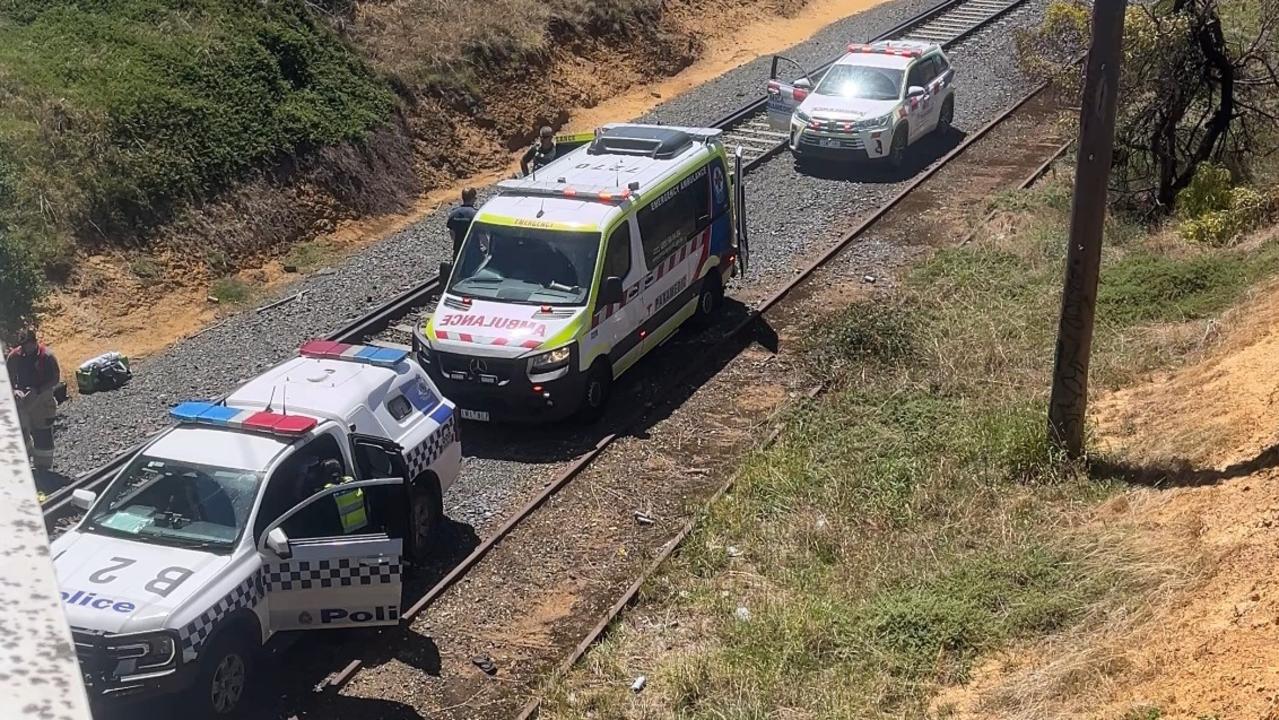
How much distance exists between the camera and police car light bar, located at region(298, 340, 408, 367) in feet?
37.1

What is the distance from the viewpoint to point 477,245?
14.1 metres

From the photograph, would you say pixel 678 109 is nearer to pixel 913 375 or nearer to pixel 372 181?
pixel 372 181

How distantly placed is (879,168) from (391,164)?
8.20 meters

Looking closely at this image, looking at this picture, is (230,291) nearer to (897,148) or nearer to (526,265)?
(526,265)

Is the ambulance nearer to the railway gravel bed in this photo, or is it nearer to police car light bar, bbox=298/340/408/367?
the railway gravel bed

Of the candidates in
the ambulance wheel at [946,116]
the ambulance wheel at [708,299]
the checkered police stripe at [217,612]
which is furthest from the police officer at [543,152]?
the checkered police stripe at [217,612]

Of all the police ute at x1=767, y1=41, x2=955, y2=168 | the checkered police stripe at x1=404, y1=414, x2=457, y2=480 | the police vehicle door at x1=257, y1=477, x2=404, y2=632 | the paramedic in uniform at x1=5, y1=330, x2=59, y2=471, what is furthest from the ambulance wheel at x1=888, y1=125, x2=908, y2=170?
the police vehicle door at x1=257, y1=477, x2=404, y2=632

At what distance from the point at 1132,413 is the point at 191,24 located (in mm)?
16724

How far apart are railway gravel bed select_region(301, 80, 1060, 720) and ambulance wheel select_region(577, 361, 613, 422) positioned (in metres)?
0.57

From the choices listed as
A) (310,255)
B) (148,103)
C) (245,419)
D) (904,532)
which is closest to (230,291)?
(310,255)

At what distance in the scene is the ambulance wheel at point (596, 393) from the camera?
13.6 metres

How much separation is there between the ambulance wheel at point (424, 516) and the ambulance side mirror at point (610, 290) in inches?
122

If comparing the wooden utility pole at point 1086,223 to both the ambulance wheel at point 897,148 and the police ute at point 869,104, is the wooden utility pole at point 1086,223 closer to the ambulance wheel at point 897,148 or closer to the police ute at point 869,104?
the police ute at point 869,104

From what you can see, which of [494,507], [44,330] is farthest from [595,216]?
[44,330]
